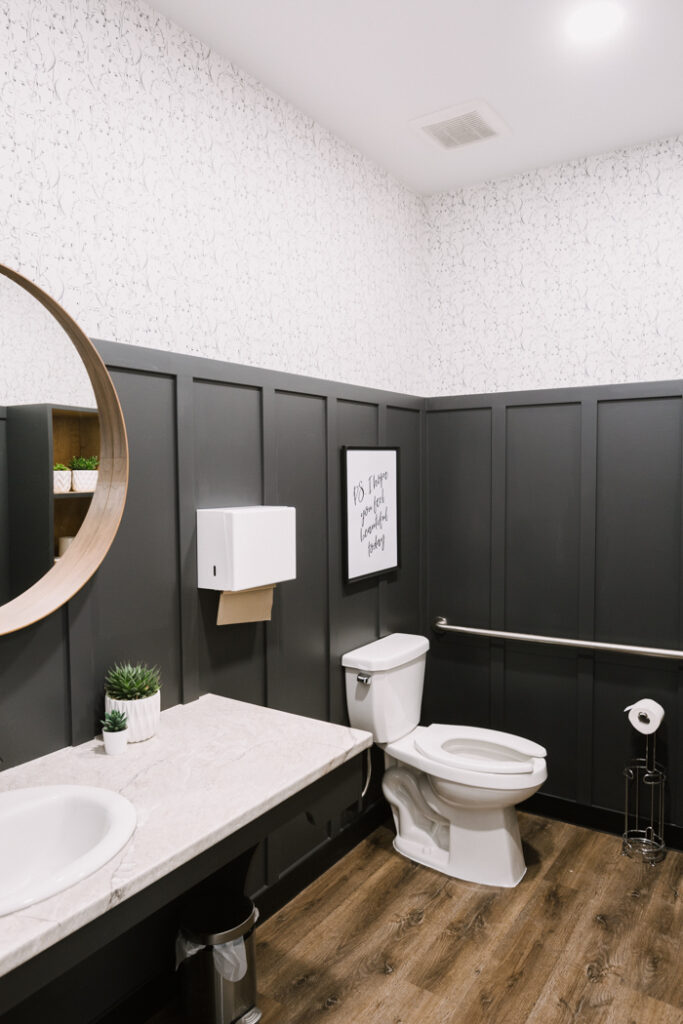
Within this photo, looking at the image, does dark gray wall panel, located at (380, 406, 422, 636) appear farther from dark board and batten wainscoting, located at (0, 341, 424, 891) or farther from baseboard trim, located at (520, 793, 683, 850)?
baseboard trim, located at (520, 793, 683, 850)

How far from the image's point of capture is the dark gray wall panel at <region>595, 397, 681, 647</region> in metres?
2.66

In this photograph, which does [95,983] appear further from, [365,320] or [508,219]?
[508,219]

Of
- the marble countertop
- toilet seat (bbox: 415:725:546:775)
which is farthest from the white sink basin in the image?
toilet seat (bbox: 415:725:546:775)

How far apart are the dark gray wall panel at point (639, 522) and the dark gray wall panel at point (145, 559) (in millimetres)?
1736

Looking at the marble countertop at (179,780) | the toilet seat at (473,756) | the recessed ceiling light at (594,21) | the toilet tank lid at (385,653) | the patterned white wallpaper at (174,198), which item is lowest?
the toilet seat at (473,756)

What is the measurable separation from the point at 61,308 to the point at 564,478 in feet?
6.71

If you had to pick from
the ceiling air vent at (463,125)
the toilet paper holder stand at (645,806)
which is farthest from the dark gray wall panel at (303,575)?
the toilet paper holder stand at (645,806)

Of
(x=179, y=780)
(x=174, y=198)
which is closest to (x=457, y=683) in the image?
(x=179, y=780)

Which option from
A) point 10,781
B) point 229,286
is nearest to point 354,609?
point 229,286

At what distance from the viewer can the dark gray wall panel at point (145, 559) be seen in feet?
5.83

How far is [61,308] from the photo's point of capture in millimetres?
1578

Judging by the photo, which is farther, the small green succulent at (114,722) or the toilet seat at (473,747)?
the toilet seat at (473,747)

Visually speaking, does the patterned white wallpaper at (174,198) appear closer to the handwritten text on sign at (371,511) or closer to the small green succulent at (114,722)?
the handwritten text on sign at (371,511)

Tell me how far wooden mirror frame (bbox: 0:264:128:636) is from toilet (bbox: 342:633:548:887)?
47.8 inches
